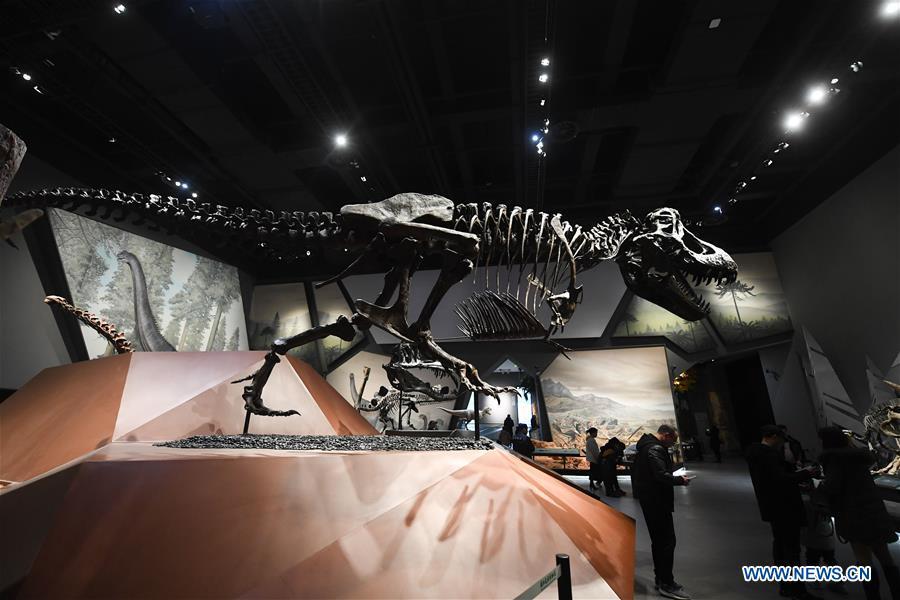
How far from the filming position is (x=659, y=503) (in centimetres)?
323

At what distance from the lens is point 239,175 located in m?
7.43

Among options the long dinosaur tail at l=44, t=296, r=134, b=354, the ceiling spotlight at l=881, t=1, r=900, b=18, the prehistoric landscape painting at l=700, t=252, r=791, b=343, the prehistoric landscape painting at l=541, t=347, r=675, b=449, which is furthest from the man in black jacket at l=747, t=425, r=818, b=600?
the long dinosaur tail at l=44, t=296, r=134, b=354

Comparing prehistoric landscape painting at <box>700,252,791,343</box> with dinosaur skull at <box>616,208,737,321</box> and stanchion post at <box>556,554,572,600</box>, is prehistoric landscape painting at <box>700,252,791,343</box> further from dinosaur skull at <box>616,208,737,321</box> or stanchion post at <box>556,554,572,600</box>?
stanchion post at <box>556,554,572,600</box>

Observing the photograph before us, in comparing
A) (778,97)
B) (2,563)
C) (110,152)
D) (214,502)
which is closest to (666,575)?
(214,502)

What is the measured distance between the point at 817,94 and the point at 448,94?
5.08 meters

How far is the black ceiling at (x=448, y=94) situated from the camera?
4906 millimetres

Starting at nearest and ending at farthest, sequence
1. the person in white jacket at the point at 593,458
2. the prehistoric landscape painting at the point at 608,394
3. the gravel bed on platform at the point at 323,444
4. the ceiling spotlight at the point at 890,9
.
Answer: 1. the gravel bed on platform at the point at 323,444
2. the ceiling spotlight at the point at 890,9
3. the person in white jacket at the point at 593,458
4. the prehistoric landscape painting at the point at 608,394

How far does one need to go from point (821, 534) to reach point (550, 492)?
2.37 metres

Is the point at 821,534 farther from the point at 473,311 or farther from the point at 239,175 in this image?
the point at 239,175

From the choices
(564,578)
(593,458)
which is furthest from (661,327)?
(564,578)

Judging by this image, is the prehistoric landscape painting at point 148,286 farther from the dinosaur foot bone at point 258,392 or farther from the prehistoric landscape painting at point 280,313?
the dinosaur foot bone at point 258,392

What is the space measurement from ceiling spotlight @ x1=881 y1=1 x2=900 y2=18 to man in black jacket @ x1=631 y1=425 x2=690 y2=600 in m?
5.70

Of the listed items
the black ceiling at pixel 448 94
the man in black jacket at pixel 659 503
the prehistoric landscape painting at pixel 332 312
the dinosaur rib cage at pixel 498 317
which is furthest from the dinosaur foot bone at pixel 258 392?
the prehistoric landscape painting at pixel 332 312

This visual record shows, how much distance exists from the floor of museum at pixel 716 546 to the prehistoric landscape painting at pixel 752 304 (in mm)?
3615
